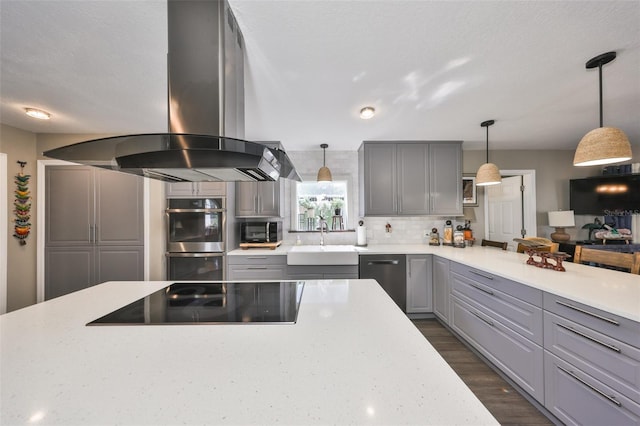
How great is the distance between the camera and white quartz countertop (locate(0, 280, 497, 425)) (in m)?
0.56

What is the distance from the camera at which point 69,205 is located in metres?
2.96

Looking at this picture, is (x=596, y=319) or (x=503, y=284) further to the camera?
(x=503, y=284)

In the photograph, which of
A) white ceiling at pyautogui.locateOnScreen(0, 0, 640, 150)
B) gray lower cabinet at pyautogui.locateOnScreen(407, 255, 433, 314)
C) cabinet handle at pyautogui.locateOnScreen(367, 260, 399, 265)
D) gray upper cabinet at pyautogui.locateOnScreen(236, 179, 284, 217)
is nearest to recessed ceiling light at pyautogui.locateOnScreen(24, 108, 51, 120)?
white ceiling at pyautogui.locateOnScreen(0, 0, 640, 150)

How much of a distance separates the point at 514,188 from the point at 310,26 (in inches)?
158

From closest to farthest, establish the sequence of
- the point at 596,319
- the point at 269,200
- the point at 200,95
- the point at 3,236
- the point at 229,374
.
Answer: the point at 229,374
the point at 200,95
the point at 596,319
the point at 3,236
the point at 269,200

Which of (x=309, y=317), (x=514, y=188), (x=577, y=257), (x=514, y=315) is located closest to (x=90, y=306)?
(x=309, y=317)

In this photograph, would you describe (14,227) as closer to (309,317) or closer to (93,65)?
(93,65)

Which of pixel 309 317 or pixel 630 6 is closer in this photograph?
pixel 309 317

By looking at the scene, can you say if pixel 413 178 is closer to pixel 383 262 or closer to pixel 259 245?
pixel 383 262

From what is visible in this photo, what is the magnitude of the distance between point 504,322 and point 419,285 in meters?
1.14

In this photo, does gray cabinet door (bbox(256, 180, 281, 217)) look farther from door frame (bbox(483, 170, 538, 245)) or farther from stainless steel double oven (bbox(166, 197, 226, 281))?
door frame (bbox(483, 170, 538, 245))

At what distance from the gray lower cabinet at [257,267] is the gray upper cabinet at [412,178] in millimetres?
1349

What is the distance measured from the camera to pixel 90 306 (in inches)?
48.8

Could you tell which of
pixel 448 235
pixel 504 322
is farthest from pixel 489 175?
pixel 504 322
